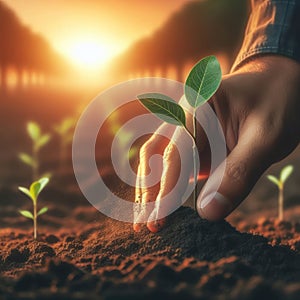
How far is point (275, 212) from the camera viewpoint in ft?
16.3

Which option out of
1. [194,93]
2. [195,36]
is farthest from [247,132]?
[195,36]

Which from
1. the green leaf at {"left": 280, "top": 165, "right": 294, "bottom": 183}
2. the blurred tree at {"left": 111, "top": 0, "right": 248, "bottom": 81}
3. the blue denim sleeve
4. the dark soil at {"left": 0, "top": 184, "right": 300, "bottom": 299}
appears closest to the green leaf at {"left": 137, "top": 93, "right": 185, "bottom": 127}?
the dark soil at {"left": 0, "top": 184, "right": 300, "bottom": 299}

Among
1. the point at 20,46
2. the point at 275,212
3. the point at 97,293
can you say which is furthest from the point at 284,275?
the point at 20,46

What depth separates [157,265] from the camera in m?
1.55

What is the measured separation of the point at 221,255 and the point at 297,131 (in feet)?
3.45

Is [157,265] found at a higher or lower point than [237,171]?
lower

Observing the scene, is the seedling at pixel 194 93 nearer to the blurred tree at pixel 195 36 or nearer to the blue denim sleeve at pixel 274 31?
the blue denim sleeve at pixel 274 31

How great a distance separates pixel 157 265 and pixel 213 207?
0.68 meters

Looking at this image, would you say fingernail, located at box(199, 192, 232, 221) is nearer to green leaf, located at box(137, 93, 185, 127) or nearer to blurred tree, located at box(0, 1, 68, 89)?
green leaf, located at box(137, 93, 185, 127)

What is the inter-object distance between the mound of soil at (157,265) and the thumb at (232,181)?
7 cm

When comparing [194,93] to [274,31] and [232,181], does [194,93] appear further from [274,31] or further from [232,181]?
[274,31]

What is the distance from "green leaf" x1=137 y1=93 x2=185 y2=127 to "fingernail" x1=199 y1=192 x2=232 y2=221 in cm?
37

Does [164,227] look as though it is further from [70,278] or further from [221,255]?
[70,278]

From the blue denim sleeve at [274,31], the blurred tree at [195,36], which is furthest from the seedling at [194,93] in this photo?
the blurred tree at [195,36]
